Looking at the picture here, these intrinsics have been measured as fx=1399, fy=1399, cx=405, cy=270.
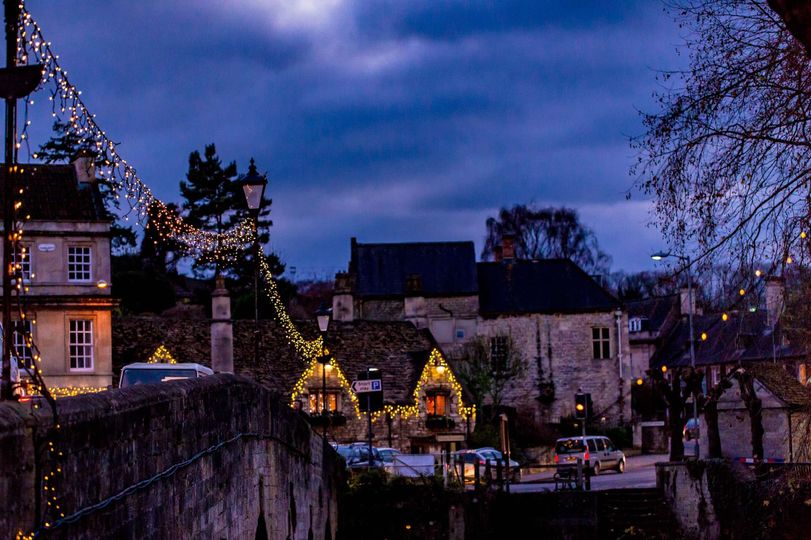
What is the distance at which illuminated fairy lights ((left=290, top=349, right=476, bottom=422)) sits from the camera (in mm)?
49562

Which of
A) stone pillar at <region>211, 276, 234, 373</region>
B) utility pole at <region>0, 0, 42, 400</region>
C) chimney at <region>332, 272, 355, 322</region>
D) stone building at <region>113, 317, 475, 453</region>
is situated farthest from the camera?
chimney at <region>332, 272, 355, 322</region>

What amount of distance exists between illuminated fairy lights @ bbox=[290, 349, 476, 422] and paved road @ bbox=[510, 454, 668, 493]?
3878 millimetres

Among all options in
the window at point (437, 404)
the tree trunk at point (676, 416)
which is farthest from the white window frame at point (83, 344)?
the tree trunk at point (676, 416)

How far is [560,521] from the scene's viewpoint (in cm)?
3656

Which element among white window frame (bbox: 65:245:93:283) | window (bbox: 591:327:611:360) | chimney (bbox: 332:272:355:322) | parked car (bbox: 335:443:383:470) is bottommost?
parked car (bbox: 335:443:383:470)

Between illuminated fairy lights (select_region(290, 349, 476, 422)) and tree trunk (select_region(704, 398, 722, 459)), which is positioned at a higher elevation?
illuminated fairy lights (select_region(290, 349, 476, 422))

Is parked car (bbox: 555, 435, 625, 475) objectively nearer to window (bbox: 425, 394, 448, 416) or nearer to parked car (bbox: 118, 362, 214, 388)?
window (bbox: 425, 394, 448, 416)

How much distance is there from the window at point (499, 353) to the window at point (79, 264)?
2454 centimetres

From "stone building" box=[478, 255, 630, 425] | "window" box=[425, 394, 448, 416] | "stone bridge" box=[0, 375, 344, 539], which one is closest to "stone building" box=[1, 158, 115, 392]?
"window" box=[425, 394, 448, 416]

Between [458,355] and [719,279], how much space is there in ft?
166

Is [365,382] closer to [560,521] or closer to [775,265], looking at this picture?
[560,521]

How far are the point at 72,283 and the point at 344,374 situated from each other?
11.5 metres

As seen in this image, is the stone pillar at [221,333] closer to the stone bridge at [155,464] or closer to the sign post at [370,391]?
the sign post at [370,391]

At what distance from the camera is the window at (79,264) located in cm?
4338
